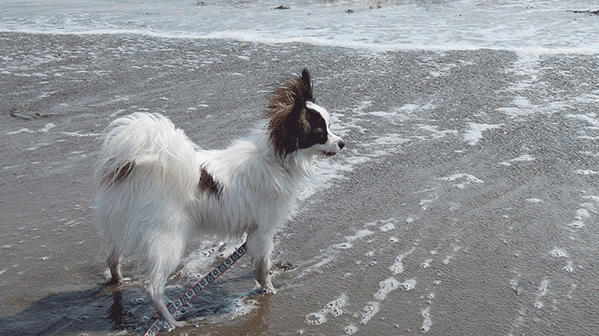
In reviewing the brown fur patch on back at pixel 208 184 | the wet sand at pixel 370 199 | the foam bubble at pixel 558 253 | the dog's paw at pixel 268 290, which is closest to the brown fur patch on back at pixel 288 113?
the brown fur patch on back at pixel 208 184

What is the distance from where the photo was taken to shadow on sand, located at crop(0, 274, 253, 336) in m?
3.65

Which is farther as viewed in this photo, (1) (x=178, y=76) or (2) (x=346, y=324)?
(1) (x=178, y=76)

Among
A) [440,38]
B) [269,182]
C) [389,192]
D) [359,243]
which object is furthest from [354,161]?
[440,38]

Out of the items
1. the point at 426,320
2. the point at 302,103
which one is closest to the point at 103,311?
the point at 302,103

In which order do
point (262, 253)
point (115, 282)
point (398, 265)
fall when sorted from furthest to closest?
point (398, 265) < point (115, 282) < point (262, 253)

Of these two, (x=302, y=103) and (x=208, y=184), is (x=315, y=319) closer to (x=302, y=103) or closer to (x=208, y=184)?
(x=208, y=184)

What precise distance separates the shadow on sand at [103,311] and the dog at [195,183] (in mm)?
172

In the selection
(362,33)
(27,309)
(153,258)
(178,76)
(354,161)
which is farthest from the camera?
(362,33)

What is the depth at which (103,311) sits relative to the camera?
383 cm

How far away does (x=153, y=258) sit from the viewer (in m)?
3.55

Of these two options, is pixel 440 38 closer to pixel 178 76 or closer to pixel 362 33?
pixel 362 33

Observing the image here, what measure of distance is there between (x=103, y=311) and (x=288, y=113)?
5.33 feet

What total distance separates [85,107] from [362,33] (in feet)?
20.2

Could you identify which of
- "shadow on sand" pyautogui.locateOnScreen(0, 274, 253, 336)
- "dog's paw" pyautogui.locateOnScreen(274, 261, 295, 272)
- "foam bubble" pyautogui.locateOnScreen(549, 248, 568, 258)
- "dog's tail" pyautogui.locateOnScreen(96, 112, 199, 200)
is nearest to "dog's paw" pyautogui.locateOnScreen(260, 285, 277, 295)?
"shadow on sand" pyautogui.locateOnScreen(0, 274, 253, 336)
